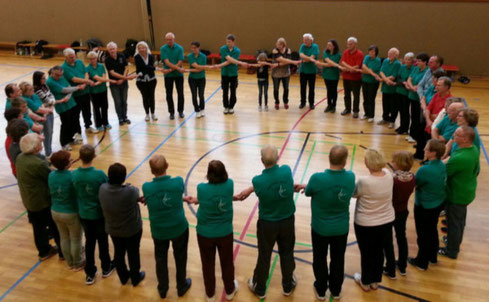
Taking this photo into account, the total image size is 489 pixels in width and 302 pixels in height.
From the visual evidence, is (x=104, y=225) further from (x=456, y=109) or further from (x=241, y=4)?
(x=241, y=4)

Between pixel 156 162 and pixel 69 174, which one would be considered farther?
pixel 69 174

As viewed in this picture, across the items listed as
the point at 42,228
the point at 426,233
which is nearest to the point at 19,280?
the point at 42,228

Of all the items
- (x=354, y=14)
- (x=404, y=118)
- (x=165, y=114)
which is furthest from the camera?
(x=354, y=14)

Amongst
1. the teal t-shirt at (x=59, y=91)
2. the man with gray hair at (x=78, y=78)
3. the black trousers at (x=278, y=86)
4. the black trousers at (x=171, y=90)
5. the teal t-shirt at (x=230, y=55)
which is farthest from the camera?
the black trousers at (x=278, y=86)

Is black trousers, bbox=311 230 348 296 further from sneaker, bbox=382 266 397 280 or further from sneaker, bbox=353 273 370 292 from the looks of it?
sneaker, bbox=382 266 397 280

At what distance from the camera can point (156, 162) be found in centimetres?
394

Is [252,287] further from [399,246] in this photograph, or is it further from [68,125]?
[68,125]

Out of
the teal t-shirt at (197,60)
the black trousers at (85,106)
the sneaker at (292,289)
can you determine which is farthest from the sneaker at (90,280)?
the teal t-shirt at (197,60)

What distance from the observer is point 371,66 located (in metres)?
8.52

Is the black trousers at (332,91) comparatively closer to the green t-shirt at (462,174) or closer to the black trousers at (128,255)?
→ the green t-shirt at (462,174)

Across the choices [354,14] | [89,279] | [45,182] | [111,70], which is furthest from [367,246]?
[354,14]

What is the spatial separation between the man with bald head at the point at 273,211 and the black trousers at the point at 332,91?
563 centimetres

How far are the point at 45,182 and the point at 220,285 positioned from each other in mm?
2227

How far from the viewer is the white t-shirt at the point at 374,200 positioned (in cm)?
395
